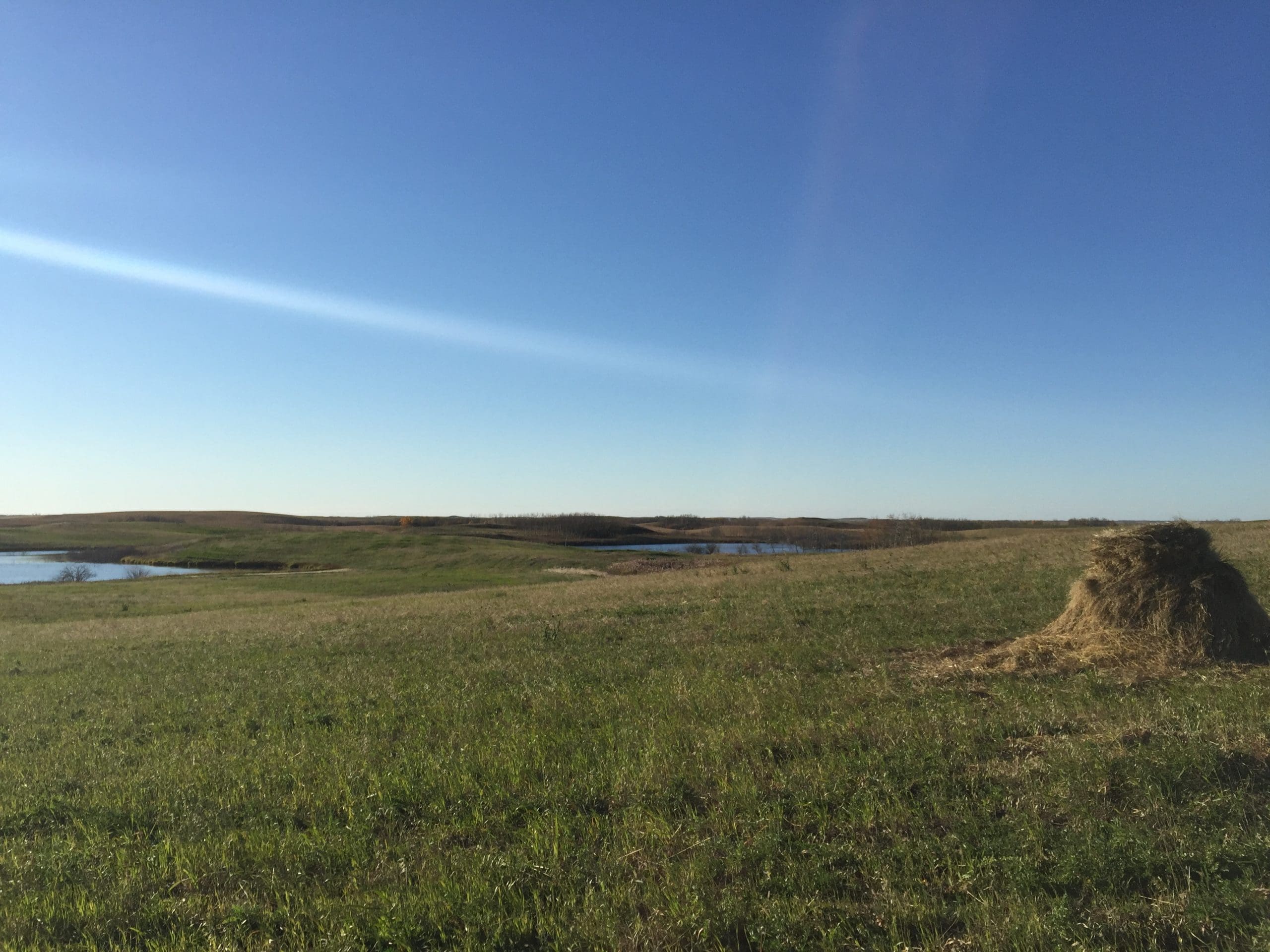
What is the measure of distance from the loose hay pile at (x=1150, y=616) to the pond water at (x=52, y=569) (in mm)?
79587

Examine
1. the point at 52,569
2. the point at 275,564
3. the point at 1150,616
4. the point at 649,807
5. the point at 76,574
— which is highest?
the point at 1150,616

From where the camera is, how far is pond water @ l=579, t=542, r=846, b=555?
102 meters

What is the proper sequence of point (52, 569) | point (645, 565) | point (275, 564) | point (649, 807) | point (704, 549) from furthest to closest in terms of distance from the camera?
point (704, 549)
point (275, 564)
point (52, 569)
point (645, 565)
point (649, 807)

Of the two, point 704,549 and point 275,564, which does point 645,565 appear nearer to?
point 704,549

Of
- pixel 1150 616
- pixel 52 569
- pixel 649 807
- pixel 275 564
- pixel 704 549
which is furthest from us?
pixel 704 549

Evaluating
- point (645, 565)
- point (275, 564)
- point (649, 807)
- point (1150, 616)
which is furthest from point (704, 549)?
point (649, 807)

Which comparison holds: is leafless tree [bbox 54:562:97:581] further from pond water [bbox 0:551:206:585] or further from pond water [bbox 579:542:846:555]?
pond water [bbox 579:542:846:555]

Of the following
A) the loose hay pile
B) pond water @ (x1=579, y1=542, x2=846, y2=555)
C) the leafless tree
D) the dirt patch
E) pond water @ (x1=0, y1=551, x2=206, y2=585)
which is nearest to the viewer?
the loose hay pile

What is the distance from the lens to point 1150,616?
1278 centimetres

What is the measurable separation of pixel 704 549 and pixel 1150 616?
94.7m

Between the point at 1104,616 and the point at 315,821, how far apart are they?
1263 cm

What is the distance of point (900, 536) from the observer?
102 metres

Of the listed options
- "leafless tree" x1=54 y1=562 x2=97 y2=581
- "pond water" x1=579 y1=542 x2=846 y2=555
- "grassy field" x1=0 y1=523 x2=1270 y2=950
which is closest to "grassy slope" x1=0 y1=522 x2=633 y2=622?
"leafless tree" x1=54 y1=562 x2=97 y2=581

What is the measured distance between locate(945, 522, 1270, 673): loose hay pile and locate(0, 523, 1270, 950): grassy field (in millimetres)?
852
